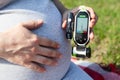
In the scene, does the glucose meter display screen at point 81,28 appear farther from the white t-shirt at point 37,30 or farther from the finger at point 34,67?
the finger at point 34,67

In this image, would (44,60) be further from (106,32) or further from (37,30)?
(106,32)

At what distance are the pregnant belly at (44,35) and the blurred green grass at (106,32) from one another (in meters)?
0.91

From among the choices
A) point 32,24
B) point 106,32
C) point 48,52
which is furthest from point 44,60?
point 106,32

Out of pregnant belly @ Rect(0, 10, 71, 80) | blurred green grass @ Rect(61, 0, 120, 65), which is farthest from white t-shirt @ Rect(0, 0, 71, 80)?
blurred green grass @ Rect(61, 0, 120, 65)

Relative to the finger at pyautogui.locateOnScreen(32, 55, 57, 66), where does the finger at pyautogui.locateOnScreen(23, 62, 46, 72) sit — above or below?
below

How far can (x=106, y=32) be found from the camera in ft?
9.30

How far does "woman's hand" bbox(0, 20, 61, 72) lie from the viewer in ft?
5.11

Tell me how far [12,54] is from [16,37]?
0.24 feet

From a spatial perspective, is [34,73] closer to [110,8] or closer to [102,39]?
[102,39]

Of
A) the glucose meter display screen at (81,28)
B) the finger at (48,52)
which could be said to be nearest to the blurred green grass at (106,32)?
the glucose meter display screen at (81,28)

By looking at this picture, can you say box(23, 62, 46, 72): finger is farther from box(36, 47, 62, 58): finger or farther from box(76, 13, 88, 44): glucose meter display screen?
box(76, 13, 88, 44): glucose meter display screen

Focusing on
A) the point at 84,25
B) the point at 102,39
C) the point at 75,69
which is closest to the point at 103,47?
the point at 102,39

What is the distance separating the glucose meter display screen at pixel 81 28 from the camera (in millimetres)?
1709

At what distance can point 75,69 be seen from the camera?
1920mm
